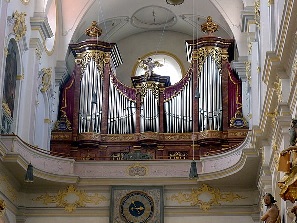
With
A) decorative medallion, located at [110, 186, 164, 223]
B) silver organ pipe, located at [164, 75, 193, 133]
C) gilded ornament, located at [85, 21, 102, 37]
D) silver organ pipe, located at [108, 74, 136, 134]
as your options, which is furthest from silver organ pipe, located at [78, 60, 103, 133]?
decorative medallion, located at [110, 186, 164, 223]

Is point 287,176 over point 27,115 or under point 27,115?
under

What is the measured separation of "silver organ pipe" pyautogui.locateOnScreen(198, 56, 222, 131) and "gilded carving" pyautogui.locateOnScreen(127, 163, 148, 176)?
278 centimetres

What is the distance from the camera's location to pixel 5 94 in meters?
18.9

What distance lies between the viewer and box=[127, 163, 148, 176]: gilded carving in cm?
2086

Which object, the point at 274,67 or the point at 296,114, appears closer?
the point at 296,114

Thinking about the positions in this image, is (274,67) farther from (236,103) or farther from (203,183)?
(236,103)

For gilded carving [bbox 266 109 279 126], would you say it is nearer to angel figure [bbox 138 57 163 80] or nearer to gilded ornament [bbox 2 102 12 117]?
gilded ornament [bbox 2 102 12 117]

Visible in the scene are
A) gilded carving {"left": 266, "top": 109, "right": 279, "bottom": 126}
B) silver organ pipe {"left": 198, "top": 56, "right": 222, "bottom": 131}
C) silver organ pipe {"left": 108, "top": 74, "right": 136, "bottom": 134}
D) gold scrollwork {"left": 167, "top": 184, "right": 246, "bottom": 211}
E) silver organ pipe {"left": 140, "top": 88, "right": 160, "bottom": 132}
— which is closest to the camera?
gilded carving {"left": 266, "top": 109, "right": 279, "bottom": 126}

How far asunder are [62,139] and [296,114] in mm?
11678

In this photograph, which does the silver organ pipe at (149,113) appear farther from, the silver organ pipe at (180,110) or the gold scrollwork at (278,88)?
the gold scrollwork at (278,88)

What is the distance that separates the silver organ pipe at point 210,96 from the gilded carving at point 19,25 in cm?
628

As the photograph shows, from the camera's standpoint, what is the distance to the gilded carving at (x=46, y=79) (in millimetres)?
22266

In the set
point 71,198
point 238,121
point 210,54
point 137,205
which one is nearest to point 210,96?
point 238,121

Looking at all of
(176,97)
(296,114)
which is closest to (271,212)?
(296,114)
